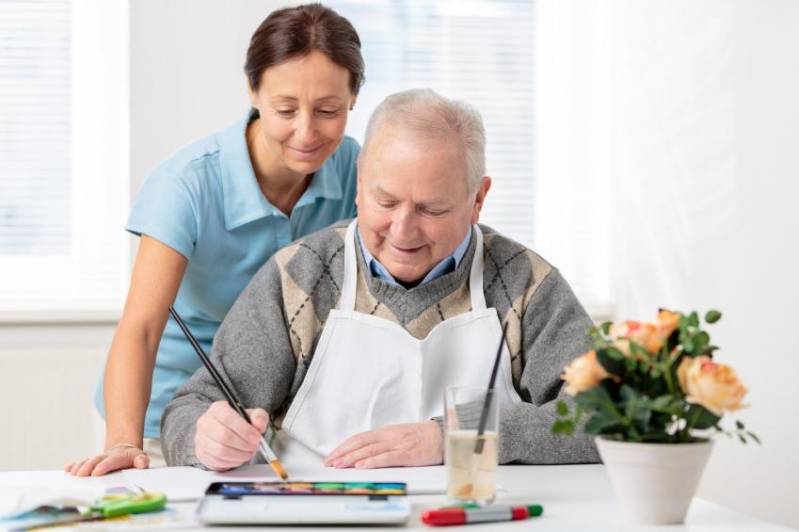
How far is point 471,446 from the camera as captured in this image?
1.31m

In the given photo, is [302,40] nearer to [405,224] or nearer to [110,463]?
[405,224]

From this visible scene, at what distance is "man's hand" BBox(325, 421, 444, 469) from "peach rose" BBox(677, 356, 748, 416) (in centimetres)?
57

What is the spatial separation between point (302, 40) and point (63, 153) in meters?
1.84

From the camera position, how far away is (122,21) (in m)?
3.60

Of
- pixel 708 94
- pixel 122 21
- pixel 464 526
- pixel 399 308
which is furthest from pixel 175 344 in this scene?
pixel 708 94

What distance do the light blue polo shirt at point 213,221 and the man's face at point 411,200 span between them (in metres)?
0.43

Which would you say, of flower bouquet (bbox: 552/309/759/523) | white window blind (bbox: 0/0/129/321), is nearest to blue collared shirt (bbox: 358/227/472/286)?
flower bouquet (bbox: 552/309/759/523)

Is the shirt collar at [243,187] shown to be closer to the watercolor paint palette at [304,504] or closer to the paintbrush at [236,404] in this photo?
the paintbrush at [236,404]

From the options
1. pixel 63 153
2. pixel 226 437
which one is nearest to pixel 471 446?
pixel 226 437

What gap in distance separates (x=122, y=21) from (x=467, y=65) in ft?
3.83

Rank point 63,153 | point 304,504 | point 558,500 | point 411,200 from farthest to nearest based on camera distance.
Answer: point 63,153 < point 411,200 < point 558,500 < point 304,504

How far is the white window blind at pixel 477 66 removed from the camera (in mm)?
3855

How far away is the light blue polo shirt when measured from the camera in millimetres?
2133

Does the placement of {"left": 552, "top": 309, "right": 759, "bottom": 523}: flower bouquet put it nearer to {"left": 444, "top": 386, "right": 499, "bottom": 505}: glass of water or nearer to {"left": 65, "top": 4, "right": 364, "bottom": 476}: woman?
{"left": 444, "top": 386, "right": 499, "bottom": 505}: glass of water
